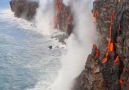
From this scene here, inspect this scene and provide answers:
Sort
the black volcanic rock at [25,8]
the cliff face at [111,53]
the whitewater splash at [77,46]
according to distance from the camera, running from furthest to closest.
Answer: the black volcanic rock at [25,8]
the whitewater splash at [77,46]
the cliff face at [111,53]

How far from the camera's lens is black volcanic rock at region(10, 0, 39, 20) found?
13400cm

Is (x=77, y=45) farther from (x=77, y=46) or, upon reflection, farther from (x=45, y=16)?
(x=45, y=16)

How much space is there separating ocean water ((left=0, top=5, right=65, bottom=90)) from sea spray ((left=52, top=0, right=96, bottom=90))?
2.45m

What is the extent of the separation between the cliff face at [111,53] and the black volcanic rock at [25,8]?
239 ft

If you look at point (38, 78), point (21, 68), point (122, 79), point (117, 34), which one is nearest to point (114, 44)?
point (117, 34)

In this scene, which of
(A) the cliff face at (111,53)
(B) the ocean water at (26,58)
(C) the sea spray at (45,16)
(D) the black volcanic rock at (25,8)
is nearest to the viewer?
(A) the cliff face at (111,53)

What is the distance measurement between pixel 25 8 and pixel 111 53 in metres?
83.5

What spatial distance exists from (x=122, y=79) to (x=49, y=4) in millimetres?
75194

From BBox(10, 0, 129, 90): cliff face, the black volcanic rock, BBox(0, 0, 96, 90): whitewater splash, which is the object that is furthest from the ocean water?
BBox(10, 0, 129, 90): cliff face

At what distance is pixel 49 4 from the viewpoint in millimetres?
128000

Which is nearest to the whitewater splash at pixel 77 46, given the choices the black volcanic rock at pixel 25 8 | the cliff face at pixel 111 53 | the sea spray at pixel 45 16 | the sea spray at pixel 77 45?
the sea spray at pixel 77 45

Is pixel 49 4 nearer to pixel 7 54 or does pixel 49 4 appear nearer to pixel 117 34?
pixel 7 54

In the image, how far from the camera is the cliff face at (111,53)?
187 ft

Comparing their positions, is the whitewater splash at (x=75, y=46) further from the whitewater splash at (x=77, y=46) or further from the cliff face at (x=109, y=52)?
the cliff face at (x=109, y=52)
